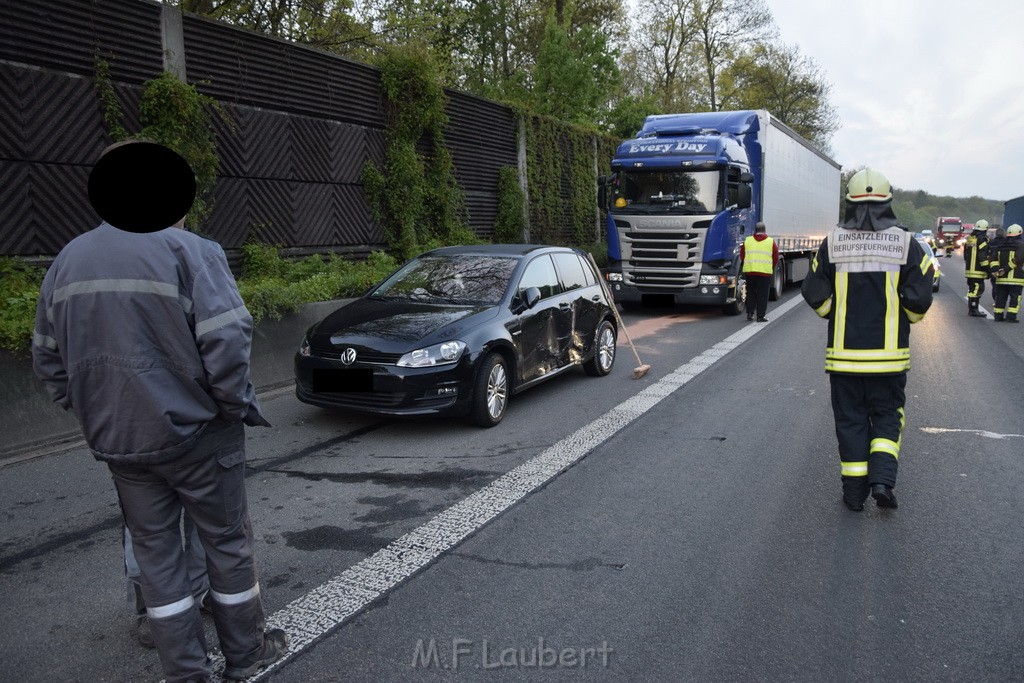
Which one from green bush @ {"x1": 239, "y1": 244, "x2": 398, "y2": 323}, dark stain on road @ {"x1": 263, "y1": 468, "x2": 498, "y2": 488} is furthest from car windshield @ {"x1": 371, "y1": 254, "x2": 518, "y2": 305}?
dark stain on road @ {"x1": 263, "y1": 468, "x2": 498, "y2": 488}

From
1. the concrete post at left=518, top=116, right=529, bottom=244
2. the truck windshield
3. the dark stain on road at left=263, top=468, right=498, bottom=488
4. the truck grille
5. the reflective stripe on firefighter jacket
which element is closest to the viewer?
the dark stain on road at left=263, top=468, right=498, bottom=488

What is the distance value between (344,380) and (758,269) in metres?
9.74

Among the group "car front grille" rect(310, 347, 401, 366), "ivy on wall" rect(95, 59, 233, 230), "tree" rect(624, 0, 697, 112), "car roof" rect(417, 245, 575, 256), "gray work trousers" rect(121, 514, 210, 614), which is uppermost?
"tree" rect(624, 0, 697, 112)

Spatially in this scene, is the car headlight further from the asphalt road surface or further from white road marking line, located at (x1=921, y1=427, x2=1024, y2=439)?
white road marking line, located at (x1=921, y1=427, x2=1024, y2=439)

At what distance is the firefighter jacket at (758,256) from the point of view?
14.3 m

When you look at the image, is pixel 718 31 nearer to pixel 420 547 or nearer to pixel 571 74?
pixel 571 74

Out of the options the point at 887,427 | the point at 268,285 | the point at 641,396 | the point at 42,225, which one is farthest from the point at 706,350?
the point at 42,225

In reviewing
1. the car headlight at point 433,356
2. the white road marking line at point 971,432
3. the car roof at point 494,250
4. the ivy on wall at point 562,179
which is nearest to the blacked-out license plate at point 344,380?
the car headlight at point 433,356

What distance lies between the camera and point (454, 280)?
785 cm

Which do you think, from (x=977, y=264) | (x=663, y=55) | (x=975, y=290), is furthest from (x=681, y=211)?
(x=663, y=55)

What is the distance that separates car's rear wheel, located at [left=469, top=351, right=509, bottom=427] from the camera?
6699mm

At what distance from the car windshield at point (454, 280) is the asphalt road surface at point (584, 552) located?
119 centimetres

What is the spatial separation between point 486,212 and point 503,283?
36.0ft

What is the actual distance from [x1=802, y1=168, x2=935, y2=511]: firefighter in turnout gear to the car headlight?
2879 mm
